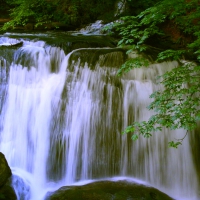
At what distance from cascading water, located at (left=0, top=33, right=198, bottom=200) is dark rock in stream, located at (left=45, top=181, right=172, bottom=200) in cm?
63

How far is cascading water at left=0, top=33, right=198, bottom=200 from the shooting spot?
19.5ft

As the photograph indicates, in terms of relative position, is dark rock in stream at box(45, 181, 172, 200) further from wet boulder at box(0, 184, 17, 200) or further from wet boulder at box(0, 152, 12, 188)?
wet boulder at box(0, 152, 12, 188)

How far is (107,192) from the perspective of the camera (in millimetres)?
4965

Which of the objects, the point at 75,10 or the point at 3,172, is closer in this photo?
the point at 3,172

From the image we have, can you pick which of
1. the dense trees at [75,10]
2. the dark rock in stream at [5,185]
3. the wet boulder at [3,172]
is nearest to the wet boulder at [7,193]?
the dark rock in stream at [5,185]

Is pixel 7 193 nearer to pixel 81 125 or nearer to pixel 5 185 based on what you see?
pixel 5 185

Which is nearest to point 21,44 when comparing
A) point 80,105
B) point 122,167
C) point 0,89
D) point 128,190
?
point 0,89

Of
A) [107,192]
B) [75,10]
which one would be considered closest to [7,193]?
[107,192]

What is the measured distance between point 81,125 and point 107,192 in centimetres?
185

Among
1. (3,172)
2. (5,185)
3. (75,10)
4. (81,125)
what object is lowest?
(5,185)

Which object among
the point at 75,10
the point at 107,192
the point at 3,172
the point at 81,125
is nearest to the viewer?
the point at 3,172

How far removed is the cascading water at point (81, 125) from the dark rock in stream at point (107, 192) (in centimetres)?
63

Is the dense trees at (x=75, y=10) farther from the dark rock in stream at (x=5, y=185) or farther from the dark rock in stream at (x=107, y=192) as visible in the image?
the dark rock in stream at (x=107, y=192)

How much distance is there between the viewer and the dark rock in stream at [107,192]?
4836mm
